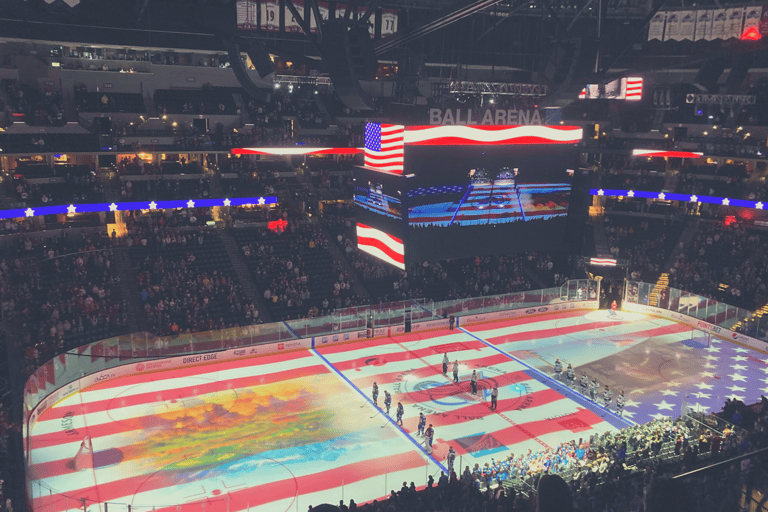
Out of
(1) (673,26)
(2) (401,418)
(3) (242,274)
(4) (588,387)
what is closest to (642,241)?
(1) (673,26)

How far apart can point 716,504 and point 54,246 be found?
29872 millimetres

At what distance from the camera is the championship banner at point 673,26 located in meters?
33.5

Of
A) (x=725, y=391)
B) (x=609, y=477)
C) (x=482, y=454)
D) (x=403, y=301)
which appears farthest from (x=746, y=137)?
(x=609, y=477)

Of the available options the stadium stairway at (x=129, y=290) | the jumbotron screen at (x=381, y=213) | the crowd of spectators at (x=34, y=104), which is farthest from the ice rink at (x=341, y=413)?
the crowd of spectators at (x=34, y=104)

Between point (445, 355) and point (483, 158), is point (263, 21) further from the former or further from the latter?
point (445, 355)

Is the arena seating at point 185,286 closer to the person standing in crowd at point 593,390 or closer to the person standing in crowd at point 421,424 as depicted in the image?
the person standing in crowd at point 421,424

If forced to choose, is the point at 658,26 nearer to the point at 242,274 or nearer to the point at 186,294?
the point at 242,274

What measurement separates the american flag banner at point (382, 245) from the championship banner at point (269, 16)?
12.6 meters

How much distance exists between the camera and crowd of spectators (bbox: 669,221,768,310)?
119ft

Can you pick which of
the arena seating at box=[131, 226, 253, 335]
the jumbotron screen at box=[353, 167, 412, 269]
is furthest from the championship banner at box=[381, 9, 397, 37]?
the arena seating at box=[131, 226, 253, 335]

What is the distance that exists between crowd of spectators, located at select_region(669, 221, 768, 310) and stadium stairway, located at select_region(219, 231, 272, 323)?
23.2 metres

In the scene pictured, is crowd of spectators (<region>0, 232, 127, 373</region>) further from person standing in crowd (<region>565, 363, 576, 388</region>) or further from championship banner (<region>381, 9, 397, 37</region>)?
person standing in crowd (<region>565, 363, 576, 388</region>)

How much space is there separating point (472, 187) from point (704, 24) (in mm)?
16590

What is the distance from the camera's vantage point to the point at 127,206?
34750 millimetres
